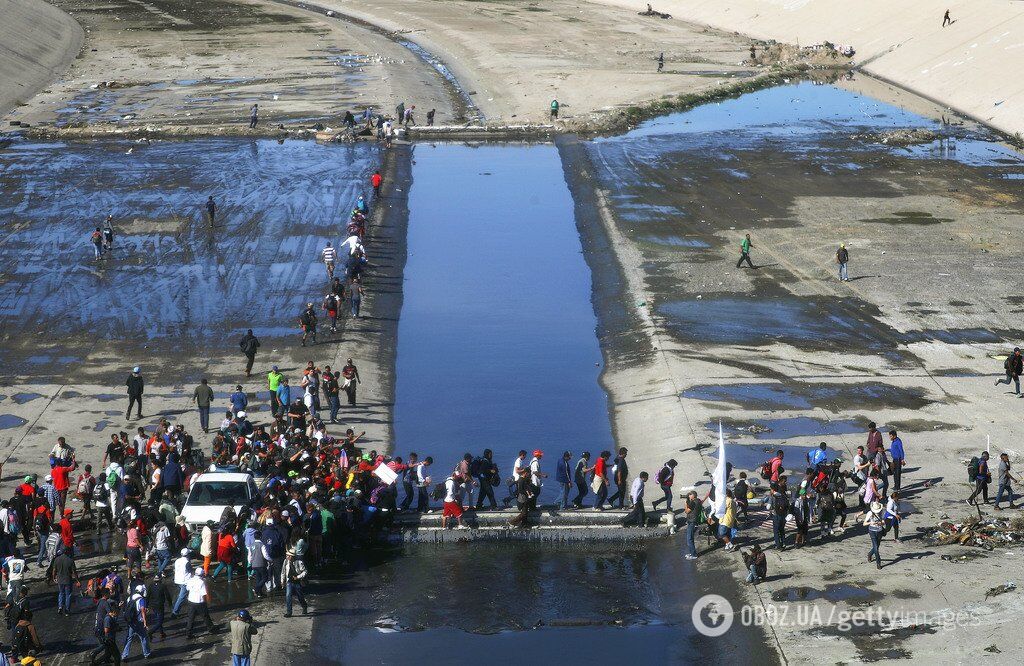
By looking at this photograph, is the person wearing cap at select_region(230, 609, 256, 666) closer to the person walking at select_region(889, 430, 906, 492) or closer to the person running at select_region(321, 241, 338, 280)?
the person walking at select_region(889, 430, 906, 492)

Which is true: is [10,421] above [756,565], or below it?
above

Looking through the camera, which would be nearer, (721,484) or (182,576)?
(182,576)

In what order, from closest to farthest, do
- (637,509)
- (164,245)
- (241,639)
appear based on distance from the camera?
(241,639) < (637,509) < (164,245)

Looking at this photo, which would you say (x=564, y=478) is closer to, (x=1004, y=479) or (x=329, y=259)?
(x=1004, y=479)

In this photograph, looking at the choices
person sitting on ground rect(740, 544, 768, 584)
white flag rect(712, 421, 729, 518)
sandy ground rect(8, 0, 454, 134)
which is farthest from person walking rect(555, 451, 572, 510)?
sandy ground rect(8, 0, 454, 134)

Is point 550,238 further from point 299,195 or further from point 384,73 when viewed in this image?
point 384,73

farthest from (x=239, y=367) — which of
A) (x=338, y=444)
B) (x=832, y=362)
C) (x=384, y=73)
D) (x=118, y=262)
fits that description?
(x=384, y=73)

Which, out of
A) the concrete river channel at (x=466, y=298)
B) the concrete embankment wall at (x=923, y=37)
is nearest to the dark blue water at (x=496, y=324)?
the concrete river channel at (x=466, y=298)

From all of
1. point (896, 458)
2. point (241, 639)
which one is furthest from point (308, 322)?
point (241, 639)
